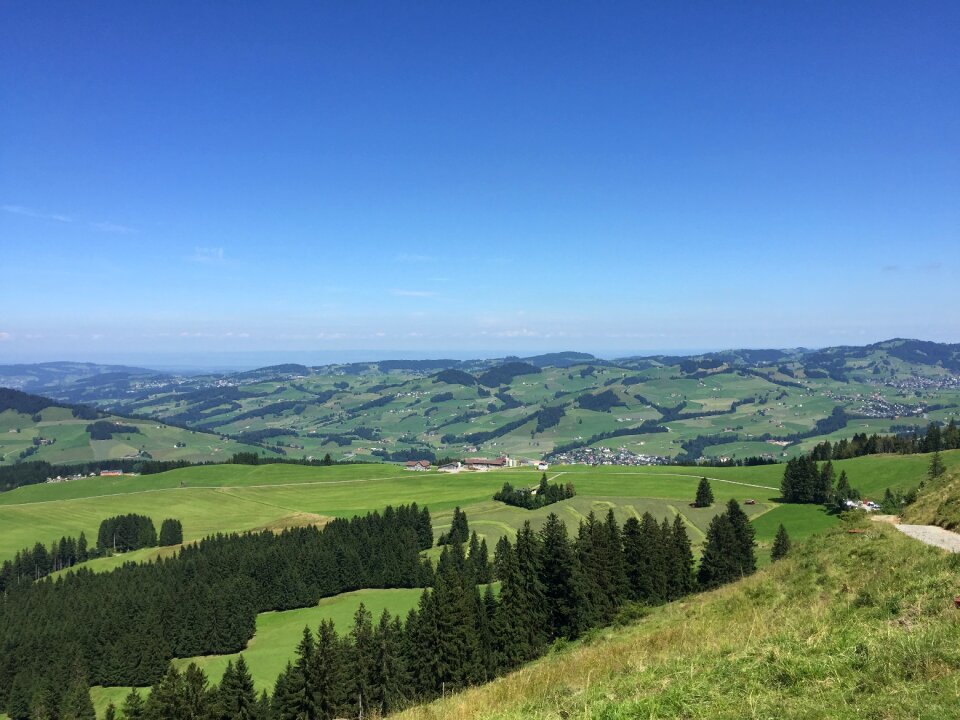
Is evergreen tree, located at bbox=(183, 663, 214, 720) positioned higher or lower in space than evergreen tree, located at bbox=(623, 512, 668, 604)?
lower

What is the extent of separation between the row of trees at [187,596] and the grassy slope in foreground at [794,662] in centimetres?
8303

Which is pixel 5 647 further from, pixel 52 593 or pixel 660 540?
pixel 660 540

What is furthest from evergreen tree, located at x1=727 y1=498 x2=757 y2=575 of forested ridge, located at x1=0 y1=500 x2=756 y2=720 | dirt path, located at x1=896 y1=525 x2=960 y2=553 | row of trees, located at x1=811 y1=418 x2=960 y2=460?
row of trees, located at x1=811 y1=418 x2=960 y2=460

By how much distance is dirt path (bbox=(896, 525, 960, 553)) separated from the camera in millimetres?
22013

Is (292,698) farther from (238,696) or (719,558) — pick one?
(719,558)

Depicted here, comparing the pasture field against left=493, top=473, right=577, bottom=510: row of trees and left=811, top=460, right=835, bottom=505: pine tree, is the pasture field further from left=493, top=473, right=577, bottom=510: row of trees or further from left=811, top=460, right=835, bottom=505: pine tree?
left=811, top=460, right=835, bottom=505: pine tree

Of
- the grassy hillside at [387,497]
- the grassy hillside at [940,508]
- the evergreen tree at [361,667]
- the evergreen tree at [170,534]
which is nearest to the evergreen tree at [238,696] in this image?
the evergreen tree at [361,667]

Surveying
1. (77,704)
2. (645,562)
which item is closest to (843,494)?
(645,562)

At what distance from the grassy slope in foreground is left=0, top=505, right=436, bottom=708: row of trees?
83.0 metres

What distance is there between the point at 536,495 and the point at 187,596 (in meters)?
81.7

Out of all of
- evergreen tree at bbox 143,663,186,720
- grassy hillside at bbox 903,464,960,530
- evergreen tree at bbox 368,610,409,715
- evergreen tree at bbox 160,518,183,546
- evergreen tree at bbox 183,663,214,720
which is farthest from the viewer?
evergreen tree at bbox 160,518,183,546

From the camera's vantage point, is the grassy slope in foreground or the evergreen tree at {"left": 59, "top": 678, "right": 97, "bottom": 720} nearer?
the grassy slope in foreground

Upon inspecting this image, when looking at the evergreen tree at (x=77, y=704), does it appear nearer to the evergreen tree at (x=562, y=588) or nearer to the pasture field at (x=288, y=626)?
the pasture field at (x=288, y=626)

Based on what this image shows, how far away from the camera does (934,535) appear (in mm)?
24375
